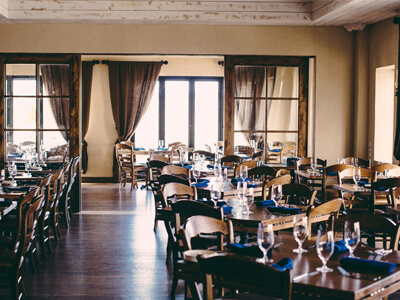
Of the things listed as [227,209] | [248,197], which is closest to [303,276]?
[248,197]

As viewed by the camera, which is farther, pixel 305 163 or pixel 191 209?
pixel 305 163

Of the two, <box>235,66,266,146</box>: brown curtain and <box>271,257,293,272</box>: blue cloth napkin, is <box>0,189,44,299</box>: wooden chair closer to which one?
<box>271,257,293,272</box>: blue cloth napkin

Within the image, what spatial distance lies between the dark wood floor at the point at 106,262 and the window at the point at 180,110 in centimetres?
470

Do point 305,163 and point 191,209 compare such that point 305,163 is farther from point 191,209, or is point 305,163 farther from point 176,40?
point 191,209

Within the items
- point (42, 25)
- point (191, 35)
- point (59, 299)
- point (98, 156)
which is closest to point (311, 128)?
point (191, 35)

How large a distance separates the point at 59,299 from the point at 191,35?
198 inches

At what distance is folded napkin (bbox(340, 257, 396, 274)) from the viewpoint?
2.77 meters

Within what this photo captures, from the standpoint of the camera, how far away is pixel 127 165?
11672mm

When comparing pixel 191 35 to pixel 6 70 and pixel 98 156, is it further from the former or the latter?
pixel 98 156

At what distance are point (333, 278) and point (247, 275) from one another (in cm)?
56

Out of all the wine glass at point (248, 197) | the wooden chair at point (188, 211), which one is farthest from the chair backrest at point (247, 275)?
the wine glass at point (248, 197)

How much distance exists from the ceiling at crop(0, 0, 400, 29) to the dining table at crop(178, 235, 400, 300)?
5.50 metres

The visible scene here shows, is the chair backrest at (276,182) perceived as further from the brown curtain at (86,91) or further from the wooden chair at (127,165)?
the brown curtain at (86,91)

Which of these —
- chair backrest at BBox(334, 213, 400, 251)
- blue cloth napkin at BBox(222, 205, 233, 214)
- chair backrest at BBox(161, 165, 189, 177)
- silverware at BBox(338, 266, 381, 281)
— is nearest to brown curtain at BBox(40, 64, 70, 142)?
chair backrest at BBox(161, 165, 189, 177)
